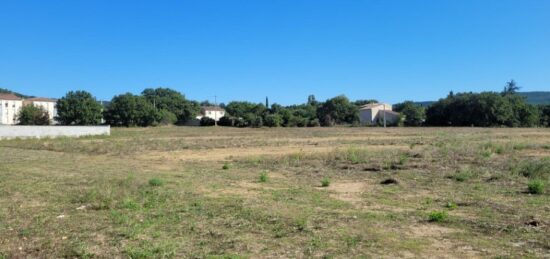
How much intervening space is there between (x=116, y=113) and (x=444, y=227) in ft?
295

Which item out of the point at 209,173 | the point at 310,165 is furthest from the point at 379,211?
the point at 310,165

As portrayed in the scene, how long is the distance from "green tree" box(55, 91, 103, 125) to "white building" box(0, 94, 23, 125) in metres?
22.8

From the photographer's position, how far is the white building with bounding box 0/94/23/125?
103812 mm

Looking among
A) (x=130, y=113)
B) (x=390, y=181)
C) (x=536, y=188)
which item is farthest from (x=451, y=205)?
(x=130, y=113)

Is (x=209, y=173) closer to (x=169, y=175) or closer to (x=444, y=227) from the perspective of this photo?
(x=169, y=175)

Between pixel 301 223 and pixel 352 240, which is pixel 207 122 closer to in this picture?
pixel 301 223

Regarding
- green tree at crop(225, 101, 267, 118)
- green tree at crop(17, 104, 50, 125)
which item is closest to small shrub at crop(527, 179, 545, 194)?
green tree at crop(225, 101, 267, 118)

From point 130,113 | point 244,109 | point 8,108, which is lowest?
point 130,113

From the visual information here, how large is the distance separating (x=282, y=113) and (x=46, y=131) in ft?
194

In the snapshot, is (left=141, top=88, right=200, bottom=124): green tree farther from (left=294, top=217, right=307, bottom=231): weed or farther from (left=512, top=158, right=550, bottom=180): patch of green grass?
(left=294, top=217, right=307, bottom=231): weed

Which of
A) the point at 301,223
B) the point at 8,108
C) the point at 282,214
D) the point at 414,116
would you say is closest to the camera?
the point at 301,223

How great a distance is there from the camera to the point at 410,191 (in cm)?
1083

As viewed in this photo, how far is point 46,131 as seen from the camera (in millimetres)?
44875

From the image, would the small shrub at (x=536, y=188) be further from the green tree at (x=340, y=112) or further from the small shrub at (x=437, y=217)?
the green tree at (x=340, y=112)
